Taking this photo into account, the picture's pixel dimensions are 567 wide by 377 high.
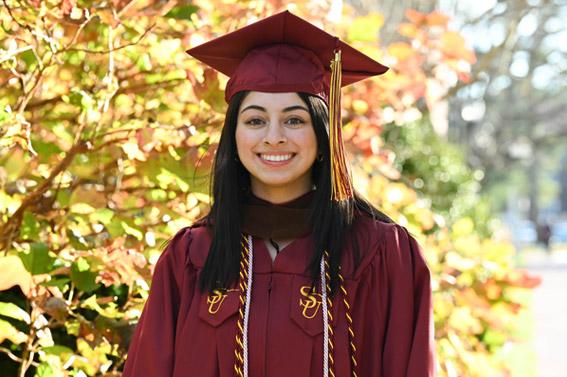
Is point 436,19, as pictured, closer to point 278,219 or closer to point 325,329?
point 278,219

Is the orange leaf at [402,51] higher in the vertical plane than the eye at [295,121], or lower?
higher

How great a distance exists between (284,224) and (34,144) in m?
1.01

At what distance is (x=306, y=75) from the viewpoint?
7.96 feet

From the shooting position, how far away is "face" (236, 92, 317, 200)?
239 centimetres

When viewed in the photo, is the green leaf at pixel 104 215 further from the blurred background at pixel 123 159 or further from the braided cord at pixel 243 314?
the braided cord at pixel 243 314

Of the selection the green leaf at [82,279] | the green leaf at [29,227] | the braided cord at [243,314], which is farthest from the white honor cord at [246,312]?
the green leaf at [29,227]

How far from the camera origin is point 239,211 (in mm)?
2484

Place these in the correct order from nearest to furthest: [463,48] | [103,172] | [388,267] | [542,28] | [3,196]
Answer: [388,267] → [3,196] → [103,172] → [463,48] → [542,28]

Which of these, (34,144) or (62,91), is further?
(62,91)

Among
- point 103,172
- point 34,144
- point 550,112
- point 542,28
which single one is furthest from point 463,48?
point 550,112

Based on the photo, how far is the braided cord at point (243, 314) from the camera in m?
2.30

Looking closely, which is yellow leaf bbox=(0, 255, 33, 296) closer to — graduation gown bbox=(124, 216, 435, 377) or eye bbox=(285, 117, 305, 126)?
graduation gown bbox=(124, 216, 435, 377)

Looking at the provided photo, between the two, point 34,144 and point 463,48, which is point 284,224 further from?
point 463,48

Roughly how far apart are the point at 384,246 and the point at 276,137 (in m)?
0.36
